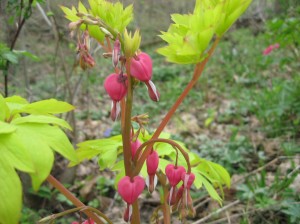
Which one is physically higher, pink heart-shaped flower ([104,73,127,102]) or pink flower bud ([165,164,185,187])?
pink heart-shaped flower ([104,73,127,102])

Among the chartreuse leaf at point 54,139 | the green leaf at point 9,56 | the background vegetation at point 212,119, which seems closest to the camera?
the chartreuse leaf at point 54,139

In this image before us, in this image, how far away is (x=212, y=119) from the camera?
394cm

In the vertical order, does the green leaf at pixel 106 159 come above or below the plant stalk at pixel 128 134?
below

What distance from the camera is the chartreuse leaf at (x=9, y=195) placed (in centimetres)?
60

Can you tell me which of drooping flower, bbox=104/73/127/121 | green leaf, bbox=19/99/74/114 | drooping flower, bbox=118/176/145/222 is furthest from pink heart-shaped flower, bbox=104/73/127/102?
drooping flower, bbox=118/176/145/222

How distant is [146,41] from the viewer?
9.09 metres

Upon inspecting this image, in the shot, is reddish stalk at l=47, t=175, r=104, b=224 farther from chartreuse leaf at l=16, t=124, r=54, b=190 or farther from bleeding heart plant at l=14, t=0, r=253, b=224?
chartreuse leaf at l=16, t=124, r=54, b=190

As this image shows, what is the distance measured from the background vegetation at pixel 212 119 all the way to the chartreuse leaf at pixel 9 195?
0.50 meters

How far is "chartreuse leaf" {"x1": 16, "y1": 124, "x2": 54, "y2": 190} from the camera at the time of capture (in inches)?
25.9

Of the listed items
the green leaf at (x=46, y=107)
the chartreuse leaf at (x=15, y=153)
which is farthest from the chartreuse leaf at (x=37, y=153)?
the green leaf at (x=46, y=107)

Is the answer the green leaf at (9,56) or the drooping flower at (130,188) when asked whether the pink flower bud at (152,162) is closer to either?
the drooping flower at (130,188)

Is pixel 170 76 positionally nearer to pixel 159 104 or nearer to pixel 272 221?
pixel 159 104

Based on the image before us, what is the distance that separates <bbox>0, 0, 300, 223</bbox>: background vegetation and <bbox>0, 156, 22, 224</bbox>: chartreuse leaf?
501mm

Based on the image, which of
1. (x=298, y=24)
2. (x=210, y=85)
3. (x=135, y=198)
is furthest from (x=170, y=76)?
(x=135, y=198)
